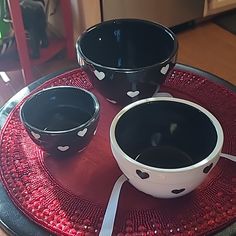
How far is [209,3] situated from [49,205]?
84cm

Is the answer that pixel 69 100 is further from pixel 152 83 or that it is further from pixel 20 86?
pixel 20 86

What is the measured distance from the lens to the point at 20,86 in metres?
1.11

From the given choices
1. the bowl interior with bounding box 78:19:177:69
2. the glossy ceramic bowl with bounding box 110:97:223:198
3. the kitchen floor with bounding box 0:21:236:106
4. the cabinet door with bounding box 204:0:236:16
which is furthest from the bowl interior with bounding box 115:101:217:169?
Result: the cabinet door with bounding box 204:0:236:16

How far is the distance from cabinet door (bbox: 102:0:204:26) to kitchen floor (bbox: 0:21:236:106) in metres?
0.05

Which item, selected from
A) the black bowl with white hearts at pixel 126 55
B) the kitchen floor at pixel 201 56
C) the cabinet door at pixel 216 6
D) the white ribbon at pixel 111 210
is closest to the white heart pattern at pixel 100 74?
the black bowl with white hearts at pixel 126 55

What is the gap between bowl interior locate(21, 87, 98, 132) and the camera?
23.1 inches

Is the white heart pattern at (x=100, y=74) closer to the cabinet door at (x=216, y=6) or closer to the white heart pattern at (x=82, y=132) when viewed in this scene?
the white heart pattern at (x=82, y=132)

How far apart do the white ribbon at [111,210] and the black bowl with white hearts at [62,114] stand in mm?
64

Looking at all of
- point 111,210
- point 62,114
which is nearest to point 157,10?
point 62,114

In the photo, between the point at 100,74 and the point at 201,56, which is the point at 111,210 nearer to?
the point at 100,74

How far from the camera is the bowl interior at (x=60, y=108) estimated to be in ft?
1.93

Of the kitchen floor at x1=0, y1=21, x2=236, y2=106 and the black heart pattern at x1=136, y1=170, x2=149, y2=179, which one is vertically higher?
the black heart pattern at x1=136, y1=170, x2=149, y2=179

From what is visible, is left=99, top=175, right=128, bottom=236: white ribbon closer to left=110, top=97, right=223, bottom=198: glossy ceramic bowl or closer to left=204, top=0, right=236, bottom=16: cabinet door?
left=110, top=97, right=223, bottom=198: glossy ceramic bowl

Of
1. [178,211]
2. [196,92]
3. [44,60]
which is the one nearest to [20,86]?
[44,60]
